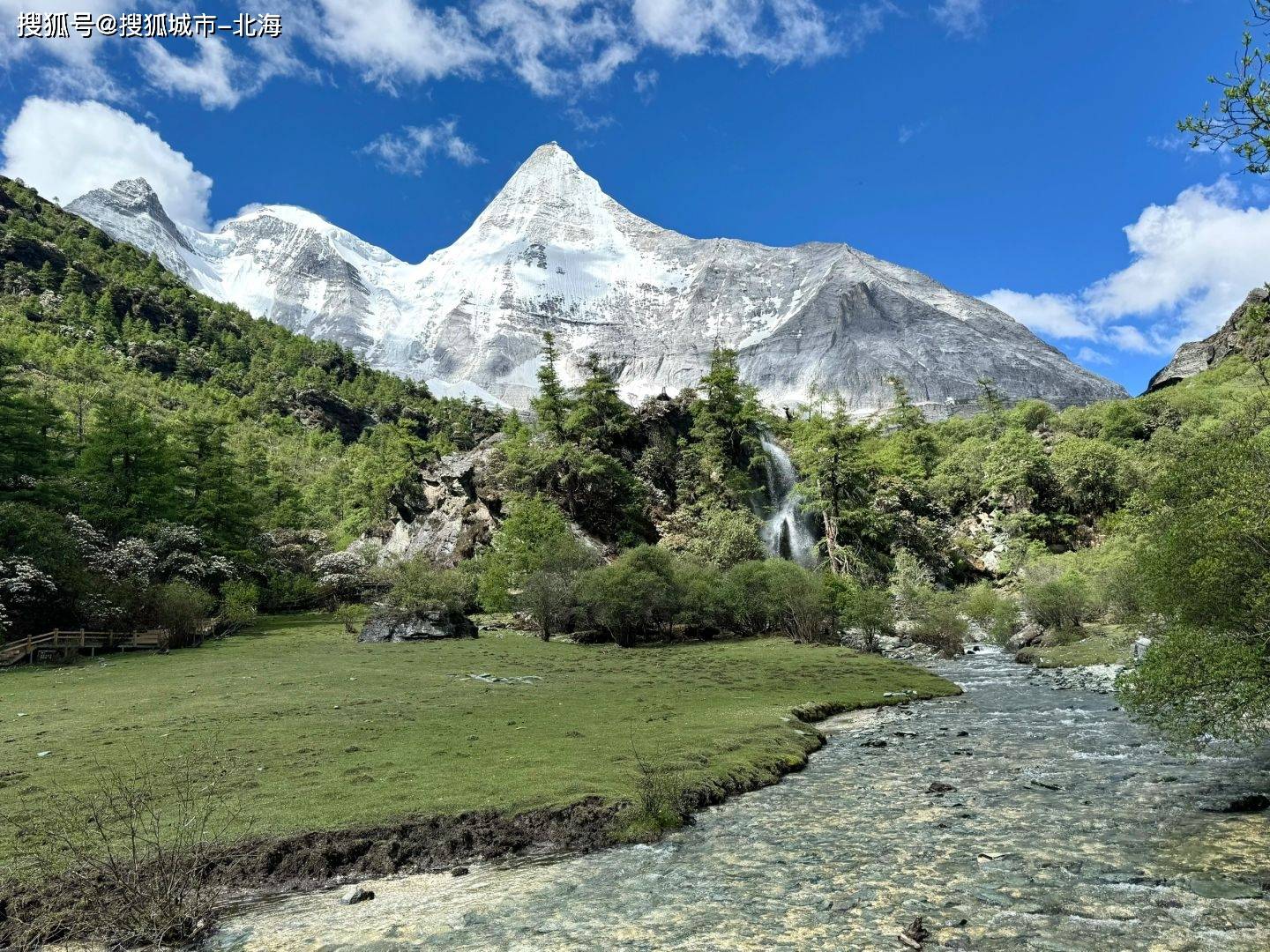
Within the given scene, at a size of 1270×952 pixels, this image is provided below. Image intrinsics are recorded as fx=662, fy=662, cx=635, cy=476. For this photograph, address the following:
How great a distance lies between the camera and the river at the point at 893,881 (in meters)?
8.78

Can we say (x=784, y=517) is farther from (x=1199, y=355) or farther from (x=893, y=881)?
(x=1199, y=355)

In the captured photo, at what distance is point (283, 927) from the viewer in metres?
9.62

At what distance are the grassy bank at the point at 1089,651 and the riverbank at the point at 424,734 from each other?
A: 8868mm

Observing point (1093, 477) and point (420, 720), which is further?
point (1093, 477)

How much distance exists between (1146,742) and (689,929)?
16931mm

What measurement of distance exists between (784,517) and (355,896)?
78277mm

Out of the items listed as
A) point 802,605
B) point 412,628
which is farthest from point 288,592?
point 802,605

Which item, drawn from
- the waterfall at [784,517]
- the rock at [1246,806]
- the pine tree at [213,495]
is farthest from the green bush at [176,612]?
the waterfall at [784,517]

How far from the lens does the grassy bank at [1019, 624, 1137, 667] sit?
119 ft

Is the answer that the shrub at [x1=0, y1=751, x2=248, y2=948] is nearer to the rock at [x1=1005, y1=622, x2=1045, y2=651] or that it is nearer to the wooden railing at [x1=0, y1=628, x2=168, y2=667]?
the wooden railing at [x1=0, y1=628, x2=168, y2=667]

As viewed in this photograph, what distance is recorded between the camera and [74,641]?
3959 centimetres

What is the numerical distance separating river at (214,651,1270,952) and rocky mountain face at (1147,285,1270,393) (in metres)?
134

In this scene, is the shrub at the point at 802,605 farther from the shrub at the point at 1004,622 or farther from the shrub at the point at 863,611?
the shrub at the point at 1004,622

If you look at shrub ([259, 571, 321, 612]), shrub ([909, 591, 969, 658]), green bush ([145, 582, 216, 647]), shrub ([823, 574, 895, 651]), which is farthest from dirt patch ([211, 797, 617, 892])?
shrub ([259, 571, 321, 612])
